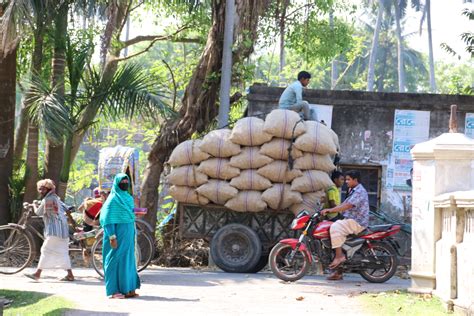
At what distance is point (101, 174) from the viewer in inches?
692

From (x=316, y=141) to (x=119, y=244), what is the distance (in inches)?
181

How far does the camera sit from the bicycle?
14414 millimetres

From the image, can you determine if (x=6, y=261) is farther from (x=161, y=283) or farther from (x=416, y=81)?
(x=416, y=81)

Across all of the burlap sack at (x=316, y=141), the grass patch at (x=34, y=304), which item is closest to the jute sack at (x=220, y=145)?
the burlap sack at (x=316, y=141)

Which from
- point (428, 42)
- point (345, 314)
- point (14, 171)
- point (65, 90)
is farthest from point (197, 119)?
point (428, 42)

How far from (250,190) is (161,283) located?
2823 millimetres

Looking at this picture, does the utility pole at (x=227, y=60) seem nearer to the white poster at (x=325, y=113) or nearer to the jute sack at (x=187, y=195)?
the white poster at (x=325, y=113)

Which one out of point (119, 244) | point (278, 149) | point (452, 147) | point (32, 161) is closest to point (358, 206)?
point (278, 149)

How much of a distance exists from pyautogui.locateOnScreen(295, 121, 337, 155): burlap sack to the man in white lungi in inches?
157

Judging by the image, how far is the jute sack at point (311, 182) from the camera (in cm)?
1568

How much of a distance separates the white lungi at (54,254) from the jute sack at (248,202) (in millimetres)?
3110

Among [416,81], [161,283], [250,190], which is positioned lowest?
[161,283]

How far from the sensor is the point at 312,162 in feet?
51.6

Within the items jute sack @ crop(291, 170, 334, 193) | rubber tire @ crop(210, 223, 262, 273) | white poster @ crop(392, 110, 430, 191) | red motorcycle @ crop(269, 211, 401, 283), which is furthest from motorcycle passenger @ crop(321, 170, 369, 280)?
white poster @ crop(392, 110, 430, 191)
